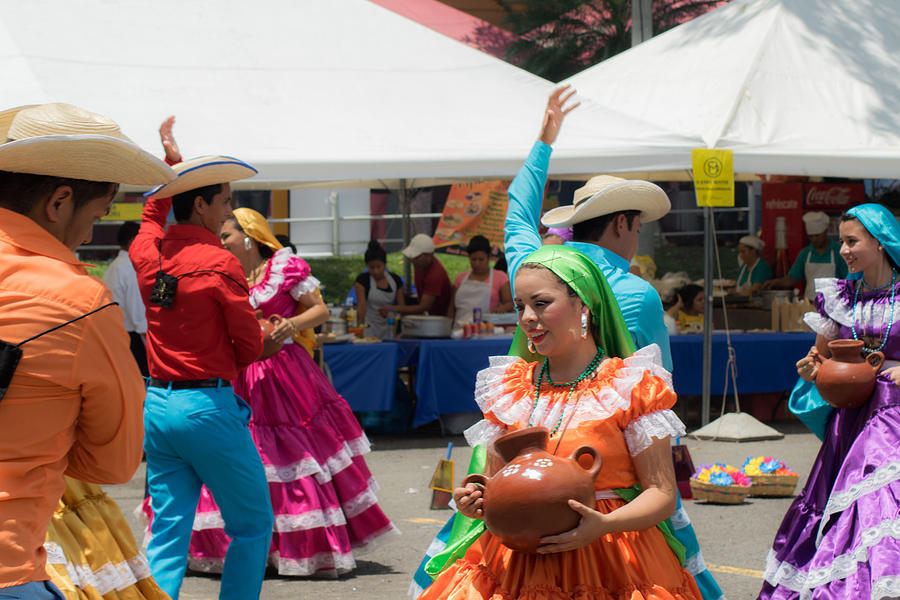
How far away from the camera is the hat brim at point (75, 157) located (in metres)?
2.07

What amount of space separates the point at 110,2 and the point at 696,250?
14.9 metres

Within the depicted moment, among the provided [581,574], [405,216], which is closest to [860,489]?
[581,574]

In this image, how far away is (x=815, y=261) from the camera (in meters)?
12.3

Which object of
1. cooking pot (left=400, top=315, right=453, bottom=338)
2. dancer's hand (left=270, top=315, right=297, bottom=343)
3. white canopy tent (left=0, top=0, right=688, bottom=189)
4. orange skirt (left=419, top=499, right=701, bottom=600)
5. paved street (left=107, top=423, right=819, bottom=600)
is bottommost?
paved street (left=107, top=423, right=819, bottom=600)

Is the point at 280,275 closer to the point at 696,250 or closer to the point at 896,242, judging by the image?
the point at 896,242

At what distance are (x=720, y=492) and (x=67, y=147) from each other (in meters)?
5.99

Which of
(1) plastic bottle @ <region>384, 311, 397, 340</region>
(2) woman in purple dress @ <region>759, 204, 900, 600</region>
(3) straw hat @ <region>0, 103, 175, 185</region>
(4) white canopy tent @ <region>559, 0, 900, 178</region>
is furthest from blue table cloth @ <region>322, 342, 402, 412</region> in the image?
(3) straw hat @ <region>0, 103, 175, 185</region>

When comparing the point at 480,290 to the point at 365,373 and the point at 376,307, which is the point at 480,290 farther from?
the point at 365,373

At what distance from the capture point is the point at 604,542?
269cm

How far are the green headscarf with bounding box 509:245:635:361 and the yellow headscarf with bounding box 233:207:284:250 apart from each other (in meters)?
3.19

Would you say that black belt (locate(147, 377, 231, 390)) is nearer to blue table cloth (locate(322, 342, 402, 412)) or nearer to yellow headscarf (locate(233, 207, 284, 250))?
yellow headscarf (locate(233, 207, 284, 250))

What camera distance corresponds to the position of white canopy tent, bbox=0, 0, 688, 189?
326 inches

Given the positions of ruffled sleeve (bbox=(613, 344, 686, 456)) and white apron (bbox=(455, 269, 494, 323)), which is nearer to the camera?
ruffled sleeve (bbox=(613, 344, 686, 456))

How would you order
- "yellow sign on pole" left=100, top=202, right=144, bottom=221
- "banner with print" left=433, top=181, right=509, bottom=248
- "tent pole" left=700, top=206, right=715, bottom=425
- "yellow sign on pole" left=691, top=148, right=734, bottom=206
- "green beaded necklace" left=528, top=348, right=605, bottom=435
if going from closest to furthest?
"green beaded necklace" left=528, top=348, right=605, bottom=435, "yellow sign on pole" left=691, top=148, right=734, bottom=206, "tent pole" left=700, top=206, right=715, bottom=425, "banner with print" left=433, top=181, right=509, bottom=248, "yellow sign on pole" left=100, top=202, right=144, bottom=221
